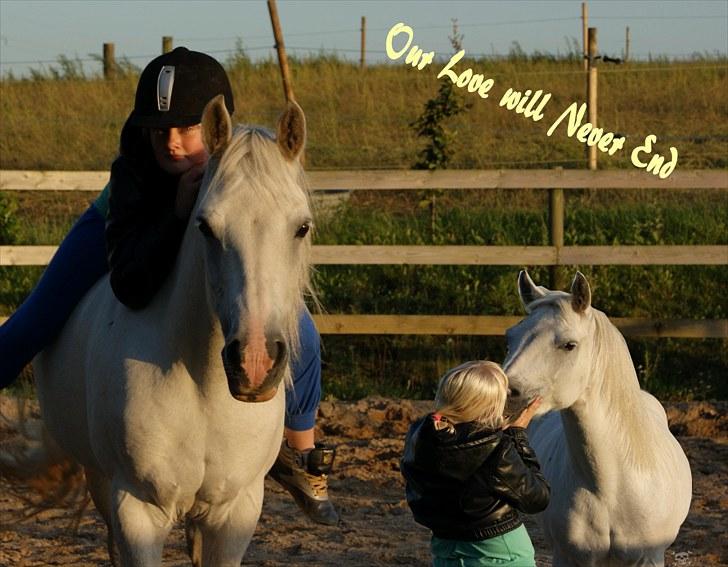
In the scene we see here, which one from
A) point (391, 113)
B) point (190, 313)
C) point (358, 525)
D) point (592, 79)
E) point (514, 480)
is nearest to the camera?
point (190, 313)

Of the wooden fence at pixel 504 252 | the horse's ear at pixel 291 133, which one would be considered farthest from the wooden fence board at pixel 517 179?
the horse's ear at pixel 291 133

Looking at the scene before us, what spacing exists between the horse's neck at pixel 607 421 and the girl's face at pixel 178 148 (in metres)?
1.74

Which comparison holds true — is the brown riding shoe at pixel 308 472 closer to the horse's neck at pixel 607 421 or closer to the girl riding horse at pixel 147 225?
the girl riding horse at pixel 147 225

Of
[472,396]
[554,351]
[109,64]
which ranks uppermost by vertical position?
[109,64]

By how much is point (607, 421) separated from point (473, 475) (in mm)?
1269

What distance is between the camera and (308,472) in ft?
13.5

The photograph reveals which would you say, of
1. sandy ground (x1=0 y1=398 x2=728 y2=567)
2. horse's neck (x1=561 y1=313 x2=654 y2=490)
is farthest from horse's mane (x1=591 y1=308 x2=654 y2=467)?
sandy ground (x1=0 y1=398 x2=728 y2=567)

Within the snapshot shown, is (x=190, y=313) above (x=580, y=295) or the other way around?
above

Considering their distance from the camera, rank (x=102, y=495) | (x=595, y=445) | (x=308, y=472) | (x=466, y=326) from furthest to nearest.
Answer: (x=466, y=326)
(x=595, y=445)
(x=102, y=495)
(x=308, y=472)

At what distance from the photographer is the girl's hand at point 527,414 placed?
150 inches

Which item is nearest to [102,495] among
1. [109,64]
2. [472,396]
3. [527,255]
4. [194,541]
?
[194,541]

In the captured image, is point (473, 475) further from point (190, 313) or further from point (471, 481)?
point (190, 313)

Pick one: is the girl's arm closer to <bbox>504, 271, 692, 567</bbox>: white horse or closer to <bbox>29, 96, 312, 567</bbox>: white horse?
<bbox>29, 96, 312, 567</bbox>: white horse

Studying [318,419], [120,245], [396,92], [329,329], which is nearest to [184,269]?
[120,245]
